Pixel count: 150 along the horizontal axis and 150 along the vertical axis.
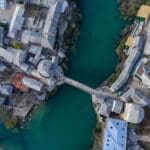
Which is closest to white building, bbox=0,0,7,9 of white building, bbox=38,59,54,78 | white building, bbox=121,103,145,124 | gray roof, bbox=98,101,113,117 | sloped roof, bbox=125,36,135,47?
white building, bbox=38,59,54,78

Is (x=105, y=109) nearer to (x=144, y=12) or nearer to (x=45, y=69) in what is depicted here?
(x=45, y=69)

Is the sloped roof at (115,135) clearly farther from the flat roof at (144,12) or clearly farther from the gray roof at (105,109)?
the flat roof at (144,12)

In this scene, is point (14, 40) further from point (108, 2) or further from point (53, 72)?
point (108, 2)

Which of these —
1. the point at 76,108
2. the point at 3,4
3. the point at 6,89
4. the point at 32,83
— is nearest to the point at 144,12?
the point at 76,108

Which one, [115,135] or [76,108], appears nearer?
[115,135]

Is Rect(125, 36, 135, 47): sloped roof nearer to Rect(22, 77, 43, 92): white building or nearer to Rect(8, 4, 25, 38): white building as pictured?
Rect(22, 77, 43, 92): white building

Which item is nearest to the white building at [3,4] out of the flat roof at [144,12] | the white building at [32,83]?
the white building at [32,83]
